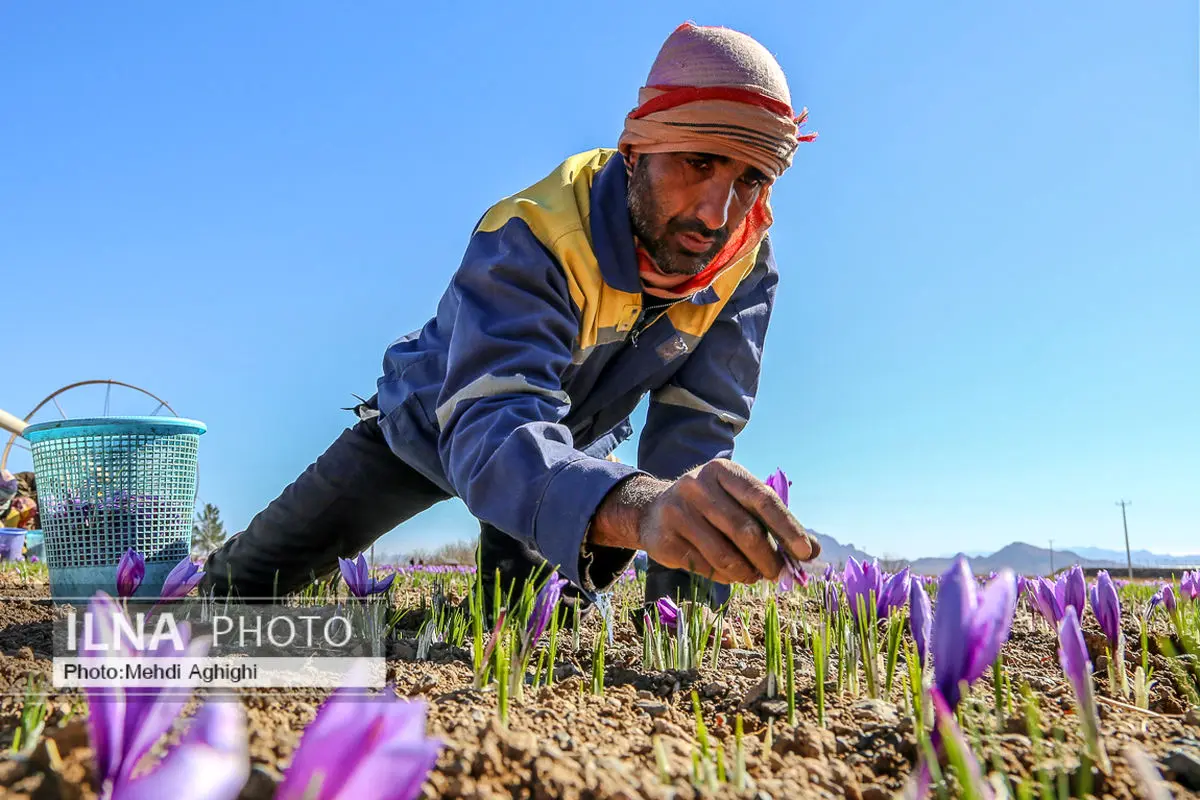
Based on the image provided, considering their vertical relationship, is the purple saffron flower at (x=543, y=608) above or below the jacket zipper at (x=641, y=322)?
below

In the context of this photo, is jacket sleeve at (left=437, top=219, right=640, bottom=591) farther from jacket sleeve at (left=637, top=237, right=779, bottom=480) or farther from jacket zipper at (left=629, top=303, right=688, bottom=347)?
jacket sleeve at (left=637, top=237, right=779, bottom=480)

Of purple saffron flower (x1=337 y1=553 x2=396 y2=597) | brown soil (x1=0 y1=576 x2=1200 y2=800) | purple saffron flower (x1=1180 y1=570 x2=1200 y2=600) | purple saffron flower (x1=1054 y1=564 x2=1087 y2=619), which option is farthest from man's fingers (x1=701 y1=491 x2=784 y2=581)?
purple saffron flower (x1=1180 y1=570 x2=1200 y2=600)

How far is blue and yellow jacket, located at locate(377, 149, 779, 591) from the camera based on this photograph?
70.4 inches

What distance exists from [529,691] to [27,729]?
830 mm

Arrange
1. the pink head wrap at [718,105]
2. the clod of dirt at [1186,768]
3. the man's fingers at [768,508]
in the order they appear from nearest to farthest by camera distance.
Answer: the clod of dirt at [1186,768] < the man's fingers at [768,508] < the pink head wrap at [718,105]

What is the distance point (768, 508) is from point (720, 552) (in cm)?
12

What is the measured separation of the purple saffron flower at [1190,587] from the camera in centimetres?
259

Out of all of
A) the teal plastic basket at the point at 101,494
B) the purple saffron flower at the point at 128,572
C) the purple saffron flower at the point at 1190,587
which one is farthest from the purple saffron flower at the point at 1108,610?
the teal plastic basket at the point at 101,494

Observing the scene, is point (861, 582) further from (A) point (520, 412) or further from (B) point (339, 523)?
(B) point (339, 523)

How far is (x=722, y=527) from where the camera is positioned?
1.31m

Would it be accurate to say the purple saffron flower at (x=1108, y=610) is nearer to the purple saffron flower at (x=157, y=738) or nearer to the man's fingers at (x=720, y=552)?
the man's fingers at (x=720, y=552)

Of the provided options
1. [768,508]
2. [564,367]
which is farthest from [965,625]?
[564,367]

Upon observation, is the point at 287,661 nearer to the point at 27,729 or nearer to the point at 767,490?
the point at 27,729

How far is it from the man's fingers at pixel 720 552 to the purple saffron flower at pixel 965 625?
0.36 meters
